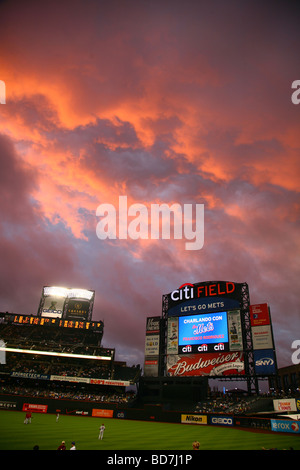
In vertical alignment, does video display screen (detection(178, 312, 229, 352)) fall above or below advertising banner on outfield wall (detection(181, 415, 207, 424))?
above

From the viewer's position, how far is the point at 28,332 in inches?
2640

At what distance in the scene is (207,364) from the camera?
1943 inches

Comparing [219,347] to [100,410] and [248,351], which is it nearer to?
[248,351]

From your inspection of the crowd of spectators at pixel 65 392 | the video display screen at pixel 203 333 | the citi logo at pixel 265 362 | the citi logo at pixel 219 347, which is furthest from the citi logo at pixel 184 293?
the crowd of spectators at pixel 65 392

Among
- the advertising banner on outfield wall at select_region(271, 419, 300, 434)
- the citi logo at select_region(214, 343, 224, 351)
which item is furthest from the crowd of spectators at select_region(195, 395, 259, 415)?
the advertising banner on outfield wall at select_region(271, 419, 300, 434)

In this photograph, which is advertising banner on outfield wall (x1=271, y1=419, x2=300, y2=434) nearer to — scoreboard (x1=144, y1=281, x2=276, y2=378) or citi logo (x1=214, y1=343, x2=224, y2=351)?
scoreboard (x1=144, y1=281, x2=276, y2=378)

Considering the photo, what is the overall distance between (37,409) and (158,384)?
67.9 ft

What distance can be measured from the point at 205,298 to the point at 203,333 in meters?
6.28

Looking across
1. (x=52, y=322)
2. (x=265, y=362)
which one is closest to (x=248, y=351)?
(x=265, y=362)

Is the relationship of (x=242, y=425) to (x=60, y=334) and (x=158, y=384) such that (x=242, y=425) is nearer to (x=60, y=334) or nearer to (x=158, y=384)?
(x=158, y=384)

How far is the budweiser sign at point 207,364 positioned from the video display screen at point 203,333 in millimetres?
1262

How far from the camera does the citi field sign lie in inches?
2041

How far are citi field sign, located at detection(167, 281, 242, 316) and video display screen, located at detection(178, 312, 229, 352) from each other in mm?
1410

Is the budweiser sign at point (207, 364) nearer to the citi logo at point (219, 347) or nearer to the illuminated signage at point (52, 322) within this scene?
the citi logo at point (219, 347)
